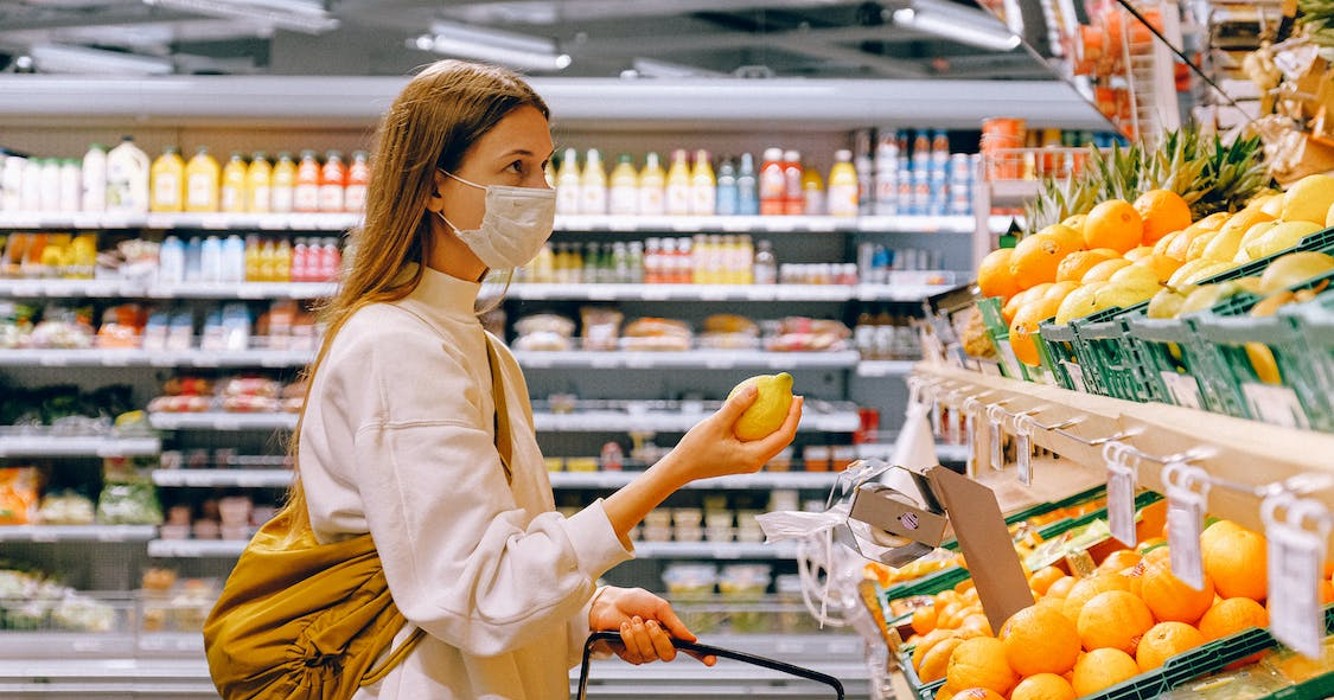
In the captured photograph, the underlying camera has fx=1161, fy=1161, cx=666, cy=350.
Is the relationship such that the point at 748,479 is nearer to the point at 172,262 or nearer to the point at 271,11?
the point at 172,262

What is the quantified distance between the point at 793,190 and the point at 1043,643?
3609 millimetres

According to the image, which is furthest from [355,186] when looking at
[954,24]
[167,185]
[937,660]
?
[937,660]

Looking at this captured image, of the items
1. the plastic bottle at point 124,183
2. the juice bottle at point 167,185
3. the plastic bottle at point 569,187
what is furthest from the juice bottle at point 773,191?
the plastic bottle at point 124,183

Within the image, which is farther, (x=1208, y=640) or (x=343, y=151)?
(x=343, y=151)

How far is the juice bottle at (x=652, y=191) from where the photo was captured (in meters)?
4.87

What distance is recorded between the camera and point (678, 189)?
4.88 meters

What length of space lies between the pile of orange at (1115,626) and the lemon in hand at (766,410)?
1.49 feet

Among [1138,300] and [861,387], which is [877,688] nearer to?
[1138,300]

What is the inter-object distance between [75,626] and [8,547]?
0.71m

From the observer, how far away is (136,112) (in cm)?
490

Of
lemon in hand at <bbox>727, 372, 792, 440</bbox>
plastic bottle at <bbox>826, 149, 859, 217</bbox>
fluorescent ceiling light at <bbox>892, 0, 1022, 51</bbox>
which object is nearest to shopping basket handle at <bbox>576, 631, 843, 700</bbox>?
lemon in hand at <bbox>727, 372, 792, 440</bbox>

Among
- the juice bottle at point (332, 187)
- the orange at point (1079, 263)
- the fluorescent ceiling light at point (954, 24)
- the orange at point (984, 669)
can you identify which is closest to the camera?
the orange at point (984, 669)

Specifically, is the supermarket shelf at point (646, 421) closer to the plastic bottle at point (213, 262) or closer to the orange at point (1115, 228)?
the plastic bottle at point (213, 262)

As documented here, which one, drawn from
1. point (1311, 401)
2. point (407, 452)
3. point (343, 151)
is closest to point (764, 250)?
point (343, 151)
